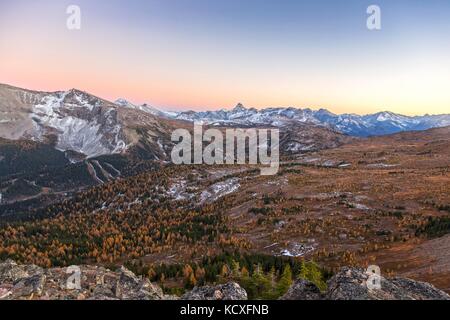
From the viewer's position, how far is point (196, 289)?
34.2 metres

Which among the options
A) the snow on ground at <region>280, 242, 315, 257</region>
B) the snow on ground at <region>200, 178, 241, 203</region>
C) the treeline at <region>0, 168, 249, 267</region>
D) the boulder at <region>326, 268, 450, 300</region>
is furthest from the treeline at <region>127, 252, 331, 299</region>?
the snow on ground at <region>200, 178, 241, 203</region>

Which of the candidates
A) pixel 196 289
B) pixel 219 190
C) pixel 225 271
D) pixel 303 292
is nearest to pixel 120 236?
pixel 219 190

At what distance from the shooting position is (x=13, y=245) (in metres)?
134

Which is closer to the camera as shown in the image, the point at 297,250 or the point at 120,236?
the point at 297,250

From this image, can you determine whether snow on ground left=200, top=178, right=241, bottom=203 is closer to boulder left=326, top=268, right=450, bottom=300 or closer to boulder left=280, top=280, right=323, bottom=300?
boulder left=280, top=280, right=323, bottom=300

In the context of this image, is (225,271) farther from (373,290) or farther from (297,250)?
(373,290)

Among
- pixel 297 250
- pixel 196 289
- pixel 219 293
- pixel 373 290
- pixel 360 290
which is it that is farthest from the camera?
pixel 297 250

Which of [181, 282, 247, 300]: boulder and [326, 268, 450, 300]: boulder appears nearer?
[326, 268, 450, 300]: boulder

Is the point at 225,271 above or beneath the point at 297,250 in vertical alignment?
above

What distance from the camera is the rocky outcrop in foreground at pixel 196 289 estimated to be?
1111 inches

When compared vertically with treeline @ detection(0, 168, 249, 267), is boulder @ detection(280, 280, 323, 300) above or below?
above

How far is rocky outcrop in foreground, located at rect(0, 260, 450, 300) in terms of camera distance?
2821cm
